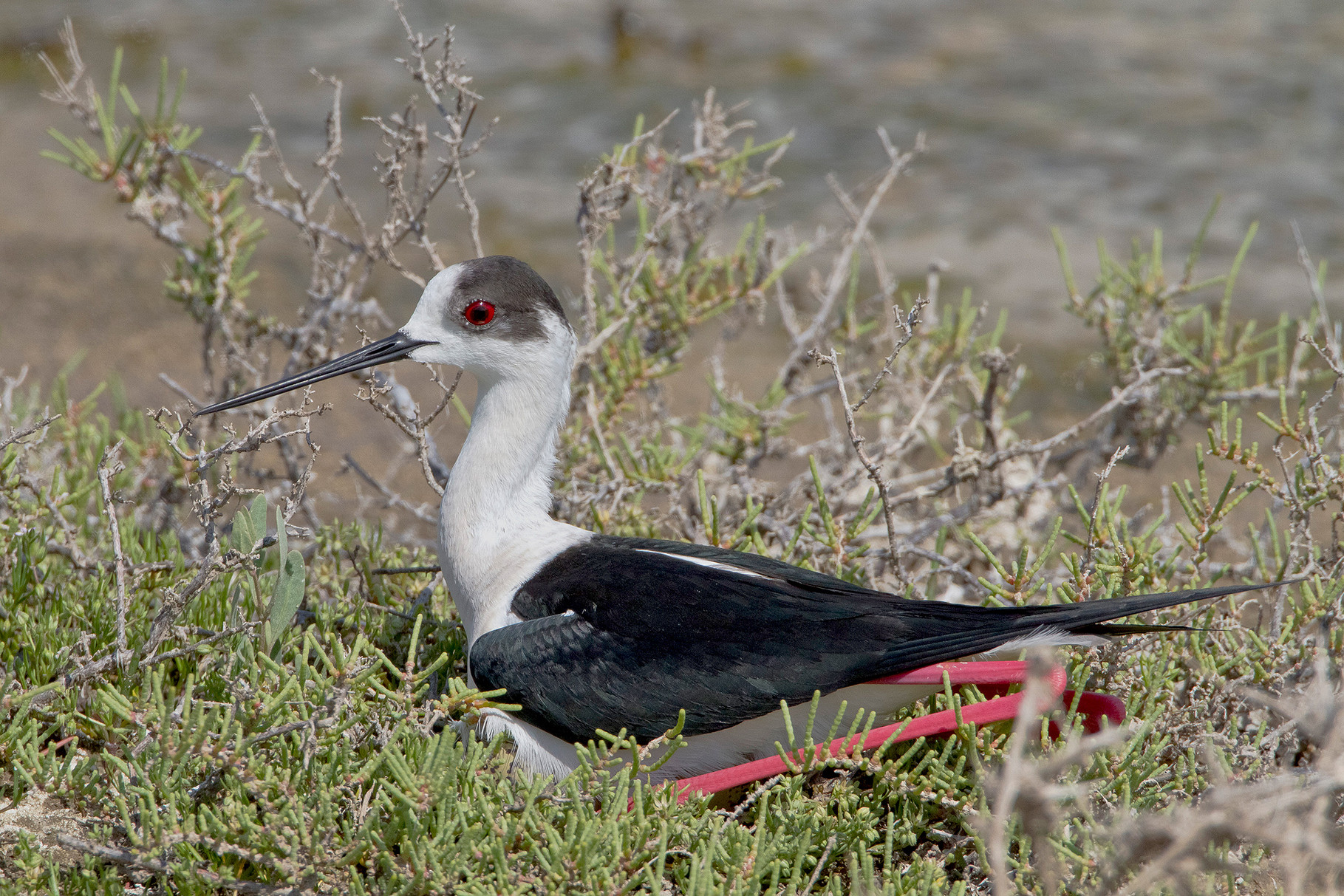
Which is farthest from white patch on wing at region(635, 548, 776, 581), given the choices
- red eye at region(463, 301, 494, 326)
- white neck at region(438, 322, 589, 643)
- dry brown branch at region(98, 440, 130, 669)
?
dry brown branch at region(98, 440, 130, 669)

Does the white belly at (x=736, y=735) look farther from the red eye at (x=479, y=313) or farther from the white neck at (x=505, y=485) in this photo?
the red eye at (x=479, y=313)

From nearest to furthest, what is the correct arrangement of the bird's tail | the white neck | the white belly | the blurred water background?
1. the bird's tail
2. the white belly
3. the white neck
4. the blurred water background

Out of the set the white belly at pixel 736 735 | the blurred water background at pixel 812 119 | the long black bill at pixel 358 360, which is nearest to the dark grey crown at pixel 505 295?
the long black bill at pixel 358 360

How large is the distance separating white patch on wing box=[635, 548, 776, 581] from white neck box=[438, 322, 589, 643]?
0.25m

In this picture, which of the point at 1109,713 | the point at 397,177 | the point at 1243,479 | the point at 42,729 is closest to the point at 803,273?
the point at 1243,479

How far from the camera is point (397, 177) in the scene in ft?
10.1

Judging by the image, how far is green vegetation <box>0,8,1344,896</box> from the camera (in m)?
2.05

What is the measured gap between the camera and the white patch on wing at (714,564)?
2588mm

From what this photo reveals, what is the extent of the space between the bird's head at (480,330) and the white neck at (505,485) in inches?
0.4

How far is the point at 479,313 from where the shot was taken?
2.74m

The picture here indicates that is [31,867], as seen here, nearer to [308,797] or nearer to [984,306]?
[308,797]

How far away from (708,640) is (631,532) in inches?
40.6

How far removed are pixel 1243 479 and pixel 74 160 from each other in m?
4.31

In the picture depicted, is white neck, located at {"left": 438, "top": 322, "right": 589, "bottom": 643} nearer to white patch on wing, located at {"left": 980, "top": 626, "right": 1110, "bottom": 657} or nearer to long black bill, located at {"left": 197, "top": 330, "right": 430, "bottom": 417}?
→ long black bill, located at {"left": 197, "top": 330, "right": 430, "bottom": 417}
